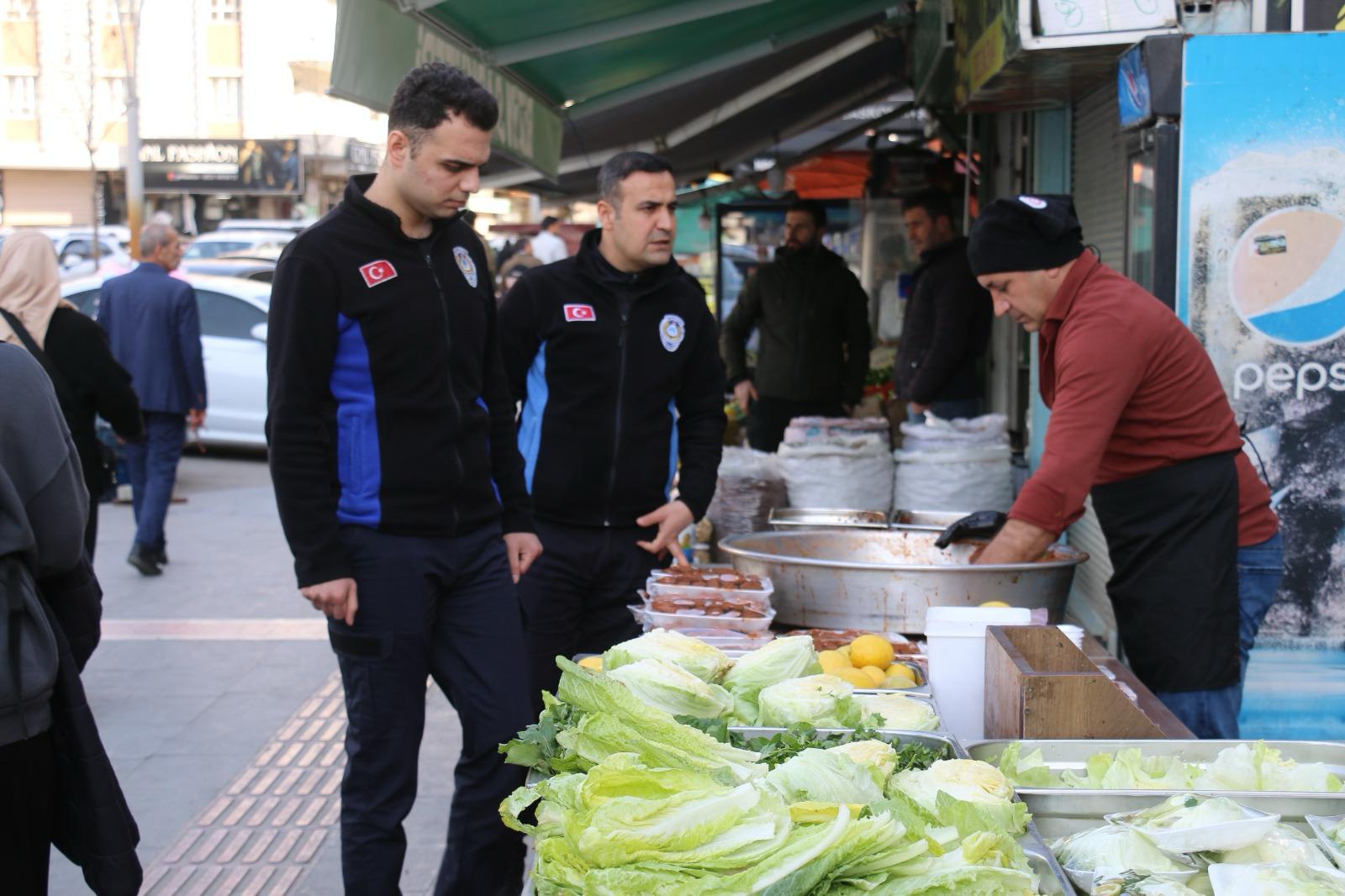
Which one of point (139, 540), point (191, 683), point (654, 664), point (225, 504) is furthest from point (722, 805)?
point (225, 504)

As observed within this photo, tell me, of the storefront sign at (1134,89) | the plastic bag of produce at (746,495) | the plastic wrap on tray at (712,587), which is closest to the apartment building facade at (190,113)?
the plastic bag of produce at (746,495)

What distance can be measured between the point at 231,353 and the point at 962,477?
33.6 ft

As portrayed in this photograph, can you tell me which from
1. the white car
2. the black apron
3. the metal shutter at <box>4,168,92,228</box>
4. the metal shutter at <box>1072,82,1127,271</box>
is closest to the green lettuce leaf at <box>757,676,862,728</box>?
the black apron

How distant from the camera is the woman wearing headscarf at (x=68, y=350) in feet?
18.5

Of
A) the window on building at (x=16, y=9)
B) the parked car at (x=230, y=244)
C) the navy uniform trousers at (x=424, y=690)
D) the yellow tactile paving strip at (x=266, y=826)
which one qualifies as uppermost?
the window on building at (x=16, y=9)

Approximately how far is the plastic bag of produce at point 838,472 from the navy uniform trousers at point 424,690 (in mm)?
2321

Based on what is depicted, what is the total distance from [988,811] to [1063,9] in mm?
3321

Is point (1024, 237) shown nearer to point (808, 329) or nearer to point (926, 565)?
point (926, 565)

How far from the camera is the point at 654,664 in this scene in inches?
106

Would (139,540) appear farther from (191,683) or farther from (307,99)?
(307,99)

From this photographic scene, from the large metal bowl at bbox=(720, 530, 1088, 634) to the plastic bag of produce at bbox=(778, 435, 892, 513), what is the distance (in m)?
1.56

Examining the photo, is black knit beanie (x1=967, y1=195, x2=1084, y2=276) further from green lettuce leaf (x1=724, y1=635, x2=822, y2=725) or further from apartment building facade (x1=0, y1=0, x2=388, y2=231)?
apartment building facade (x1=0, y1=0, x2=388, y2=231)

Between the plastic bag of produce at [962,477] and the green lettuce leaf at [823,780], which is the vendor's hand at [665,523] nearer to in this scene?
the plastic bag of produce at [962,477]

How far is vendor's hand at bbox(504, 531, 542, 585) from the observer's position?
3754 mm
